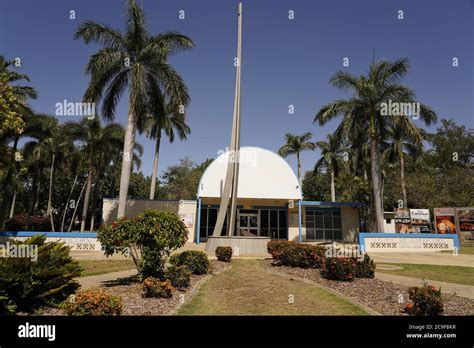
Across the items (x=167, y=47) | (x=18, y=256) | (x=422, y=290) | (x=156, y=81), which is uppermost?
(x=167, y=47)

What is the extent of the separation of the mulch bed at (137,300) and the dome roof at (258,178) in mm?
16487

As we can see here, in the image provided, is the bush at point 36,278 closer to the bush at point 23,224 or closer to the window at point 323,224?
the window at point 323,224

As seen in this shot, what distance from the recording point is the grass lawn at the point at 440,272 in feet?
A: 34.3

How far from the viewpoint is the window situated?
29.9m

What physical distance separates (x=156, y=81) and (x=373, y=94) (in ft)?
52.2

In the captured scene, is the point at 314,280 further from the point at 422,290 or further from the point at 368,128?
the point at 368,128

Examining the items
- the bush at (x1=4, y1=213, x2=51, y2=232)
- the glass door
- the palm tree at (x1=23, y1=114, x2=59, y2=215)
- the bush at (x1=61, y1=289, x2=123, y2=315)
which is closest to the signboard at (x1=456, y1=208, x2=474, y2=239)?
the glass door

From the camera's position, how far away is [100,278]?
9.88m

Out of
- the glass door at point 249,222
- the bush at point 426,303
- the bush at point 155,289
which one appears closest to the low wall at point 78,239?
the glass door at point 249,222

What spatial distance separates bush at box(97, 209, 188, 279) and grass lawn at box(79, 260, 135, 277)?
10.7 feet

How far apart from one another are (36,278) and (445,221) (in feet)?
102

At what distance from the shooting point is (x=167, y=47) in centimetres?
1994
